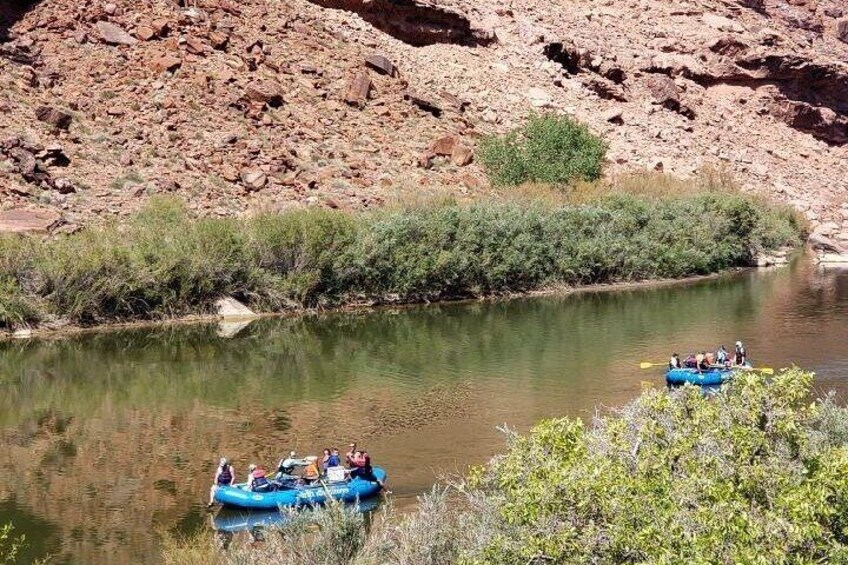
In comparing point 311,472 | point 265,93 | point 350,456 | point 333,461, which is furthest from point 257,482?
point 265,93

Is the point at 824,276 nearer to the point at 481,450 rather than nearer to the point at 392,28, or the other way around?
the point at 392,28

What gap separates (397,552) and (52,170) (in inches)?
1526

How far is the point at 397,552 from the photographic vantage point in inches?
490

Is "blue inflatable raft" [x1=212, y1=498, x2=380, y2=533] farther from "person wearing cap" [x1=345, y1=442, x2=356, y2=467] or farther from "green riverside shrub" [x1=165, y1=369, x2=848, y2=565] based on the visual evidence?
"green riverside shrub" [x1=165, y1=369, x2=848, y2=565]

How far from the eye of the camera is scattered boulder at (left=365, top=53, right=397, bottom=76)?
6206cm

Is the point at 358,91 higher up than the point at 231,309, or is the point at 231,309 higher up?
the point at 358,91

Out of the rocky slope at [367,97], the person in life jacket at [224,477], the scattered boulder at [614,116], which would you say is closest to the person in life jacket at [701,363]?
the person in life jacket at [224,477]

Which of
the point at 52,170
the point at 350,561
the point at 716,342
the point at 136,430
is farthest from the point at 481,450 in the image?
the point at 52,170

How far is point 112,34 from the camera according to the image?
55.8 m

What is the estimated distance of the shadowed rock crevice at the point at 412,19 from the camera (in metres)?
67.1

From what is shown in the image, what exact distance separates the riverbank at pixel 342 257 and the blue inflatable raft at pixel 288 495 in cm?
2059

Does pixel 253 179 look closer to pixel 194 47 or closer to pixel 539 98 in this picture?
pixel 194 47

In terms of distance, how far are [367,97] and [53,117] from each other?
57.6ft

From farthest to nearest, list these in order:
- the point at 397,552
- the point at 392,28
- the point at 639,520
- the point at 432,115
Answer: the point at 392,28 < the point at 432,115 < the point at 397,552 < the point at 639,520
